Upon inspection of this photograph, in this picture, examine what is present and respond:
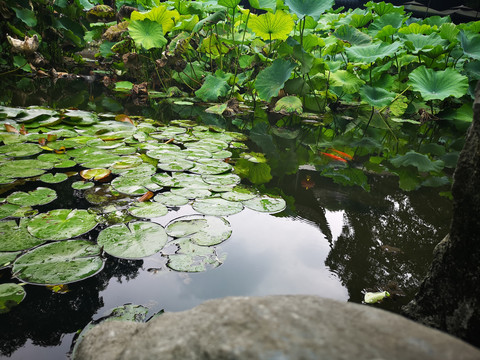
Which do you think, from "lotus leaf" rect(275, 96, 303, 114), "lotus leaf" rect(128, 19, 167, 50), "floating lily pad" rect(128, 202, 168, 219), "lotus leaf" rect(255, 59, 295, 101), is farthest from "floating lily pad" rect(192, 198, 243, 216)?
"lotus leaf" rect(128, 19, 167, 50)

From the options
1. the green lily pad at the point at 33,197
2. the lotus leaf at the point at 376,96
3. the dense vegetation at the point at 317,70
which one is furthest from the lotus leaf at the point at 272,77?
the green lily pad at the point at 33,197

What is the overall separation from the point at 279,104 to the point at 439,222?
2.02 metres

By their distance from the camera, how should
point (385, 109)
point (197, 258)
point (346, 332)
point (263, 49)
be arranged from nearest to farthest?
1. point (346, 332)
2. point (197, 258)
3. point (263, 49)
4. point (385, 109)

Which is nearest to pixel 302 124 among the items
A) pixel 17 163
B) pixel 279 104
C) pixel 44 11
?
pixel 279 104

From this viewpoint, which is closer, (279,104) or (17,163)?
(17,163)

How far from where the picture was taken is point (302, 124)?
328 cm

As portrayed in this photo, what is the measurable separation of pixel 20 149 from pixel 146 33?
229cm

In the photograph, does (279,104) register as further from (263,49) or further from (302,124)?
(263,49)

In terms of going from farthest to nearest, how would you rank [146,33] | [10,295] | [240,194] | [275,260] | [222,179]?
[146,33] < [222,179] < [240,194] < [275,260] < [10,295]

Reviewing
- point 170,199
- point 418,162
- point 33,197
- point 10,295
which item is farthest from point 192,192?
point 418,162

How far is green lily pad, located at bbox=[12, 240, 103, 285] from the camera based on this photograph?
0.88 m

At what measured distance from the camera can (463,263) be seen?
0.65m

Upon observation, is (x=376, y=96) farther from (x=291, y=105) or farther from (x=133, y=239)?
(x=133, y=239)

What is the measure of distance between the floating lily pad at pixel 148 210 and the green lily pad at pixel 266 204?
357 millimetres
